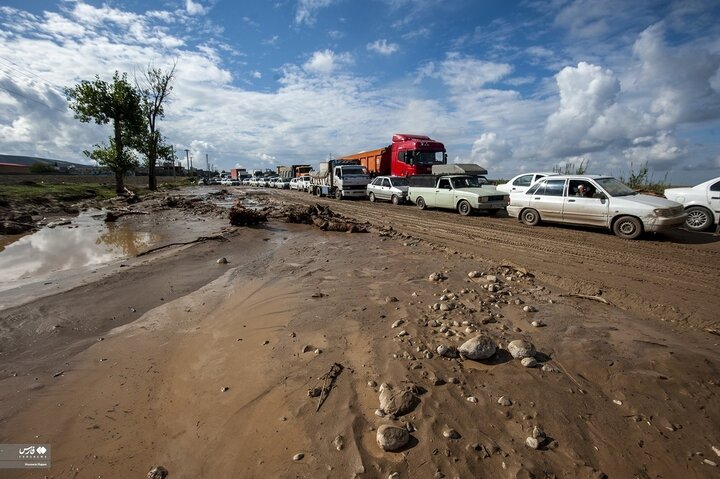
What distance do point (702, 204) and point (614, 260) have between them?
17.8ft

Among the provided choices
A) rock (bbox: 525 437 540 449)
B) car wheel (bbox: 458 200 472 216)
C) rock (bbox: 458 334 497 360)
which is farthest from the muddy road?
rock (bbox: 525 437 540 449)

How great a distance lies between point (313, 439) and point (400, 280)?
3.43m

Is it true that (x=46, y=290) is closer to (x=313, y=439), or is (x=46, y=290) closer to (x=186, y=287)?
(x=186, y=287)

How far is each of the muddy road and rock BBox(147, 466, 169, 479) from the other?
17.0 feet

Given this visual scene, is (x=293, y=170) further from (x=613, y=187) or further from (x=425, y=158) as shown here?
(x=613, y=187)

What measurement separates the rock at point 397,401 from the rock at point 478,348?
30.1 inches

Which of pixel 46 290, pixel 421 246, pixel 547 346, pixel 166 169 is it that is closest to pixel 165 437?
pixel 547 346

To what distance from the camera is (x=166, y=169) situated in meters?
89.9

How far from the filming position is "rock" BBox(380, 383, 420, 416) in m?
2.60

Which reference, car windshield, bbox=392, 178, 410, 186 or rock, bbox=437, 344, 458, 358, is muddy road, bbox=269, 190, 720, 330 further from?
car windshield, bbox=392, 178, 410, 186

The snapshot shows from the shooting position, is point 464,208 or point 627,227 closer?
point 627,227

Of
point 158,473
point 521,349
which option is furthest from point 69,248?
point 521,349

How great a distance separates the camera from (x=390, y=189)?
18953 mm

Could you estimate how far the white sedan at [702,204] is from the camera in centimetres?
912
